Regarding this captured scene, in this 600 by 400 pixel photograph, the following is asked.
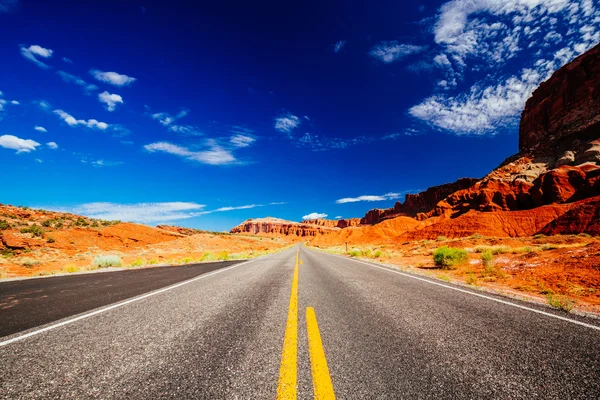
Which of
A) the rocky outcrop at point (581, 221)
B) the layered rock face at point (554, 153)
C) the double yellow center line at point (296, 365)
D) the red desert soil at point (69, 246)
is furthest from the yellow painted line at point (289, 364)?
the layered rock face at point (554, 153)

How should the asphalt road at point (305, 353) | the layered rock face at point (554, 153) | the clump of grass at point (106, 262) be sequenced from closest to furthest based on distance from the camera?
1. the asphalt road at point (305, 353)
2. the clump of grass at point (106, 262)
3. the layered rock face at point (554, 153)

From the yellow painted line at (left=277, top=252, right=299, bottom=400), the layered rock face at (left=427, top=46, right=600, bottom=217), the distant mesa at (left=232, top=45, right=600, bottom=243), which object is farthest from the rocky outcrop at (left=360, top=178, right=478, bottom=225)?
the yellow painted line at (left=277, top=252, right=299, bottom=400)

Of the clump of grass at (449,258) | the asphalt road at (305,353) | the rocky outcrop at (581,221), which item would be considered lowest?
the asphalt road at (305,353)

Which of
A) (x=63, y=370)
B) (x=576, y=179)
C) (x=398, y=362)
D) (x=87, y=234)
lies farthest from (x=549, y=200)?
(x=87, y=234)

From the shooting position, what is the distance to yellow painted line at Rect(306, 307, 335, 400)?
1913 millimetres

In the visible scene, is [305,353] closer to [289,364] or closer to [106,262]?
[289,364]

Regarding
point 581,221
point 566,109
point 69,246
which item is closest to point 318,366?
point 69,246

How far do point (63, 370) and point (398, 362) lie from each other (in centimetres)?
327

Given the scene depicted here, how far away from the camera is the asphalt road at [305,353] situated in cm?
201

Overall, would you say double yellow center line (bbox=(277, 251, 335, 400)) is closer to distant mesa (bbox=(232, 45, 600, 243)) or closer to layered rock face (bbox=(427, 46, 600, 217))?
distant mesa (bbox=(232, 45, 600, 243))

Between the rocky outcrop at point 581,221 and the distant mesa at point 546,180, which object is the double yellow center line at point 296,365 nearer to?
the rocky outcrop at point 581,221

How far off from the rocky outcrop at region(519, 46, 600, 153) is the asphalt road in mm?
70219

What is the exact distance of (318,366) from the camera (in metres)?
2.35

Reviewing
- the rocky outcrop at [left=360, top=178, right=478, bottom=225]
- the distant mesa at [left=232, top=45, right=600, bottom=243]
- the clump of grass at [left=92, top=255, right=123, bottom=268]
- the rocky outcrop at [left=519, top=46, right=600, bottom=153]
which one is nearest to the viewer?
the clump of grass at [left=92, top=255, right=123, bottom=268]
